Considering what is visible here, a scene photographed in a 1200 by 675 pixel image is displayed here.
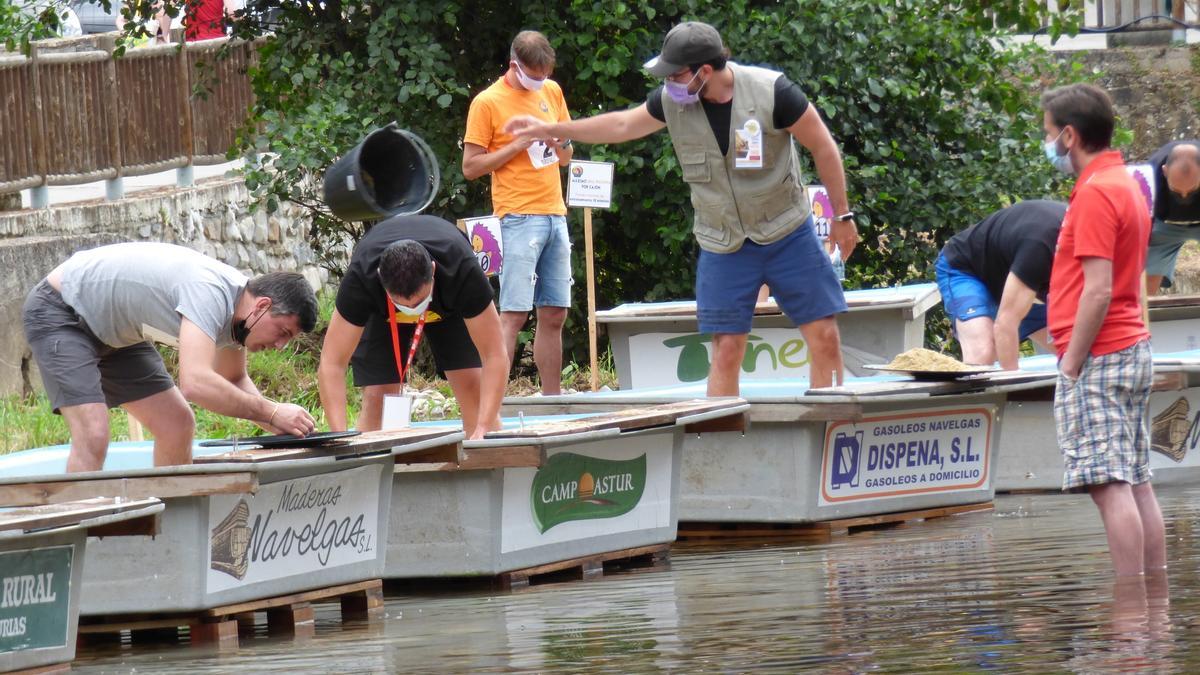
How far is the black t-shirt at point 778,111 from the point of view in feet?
26.5

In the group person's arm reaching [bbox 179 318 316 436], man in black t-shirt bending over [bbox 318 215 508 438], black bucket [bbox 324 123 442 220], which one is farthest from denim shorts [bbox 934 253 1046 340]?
person's arm reaching [bbox 179 318 316 436]

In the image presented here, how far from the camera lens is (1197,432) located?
9883 millimetres

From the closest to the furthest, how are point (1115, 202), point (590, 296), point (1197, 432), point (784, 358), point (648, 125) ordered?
point (1115, 202), point (648, 125), point (1197, 432), point (590, 296), point (784, 358)

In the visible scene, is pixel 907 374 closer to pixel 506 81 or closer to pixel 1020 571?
pixel 1020 571

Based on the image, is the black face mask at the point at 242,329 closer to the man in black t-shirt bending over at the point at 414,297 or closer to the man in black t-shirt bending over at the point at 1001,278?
the man in black t-shirt bending over at the point at 414,297

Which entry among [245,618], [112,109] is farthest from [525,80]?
[112,109]

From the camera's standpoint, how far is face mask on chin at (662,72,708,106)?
26.5 feet

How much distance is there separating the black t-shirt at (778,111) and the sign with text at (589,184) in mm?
2331

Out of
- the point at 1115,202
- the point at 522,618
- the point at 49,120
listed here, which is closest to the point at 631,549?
the point at 522,618

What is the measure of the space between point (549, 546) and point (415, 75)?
5.41 metres

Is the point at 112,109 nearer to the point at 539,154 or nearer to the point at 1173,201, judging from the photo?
the point at 539,154

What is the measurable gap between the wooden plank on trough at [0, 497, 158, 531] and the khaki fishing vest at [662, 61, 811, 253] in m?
3.34

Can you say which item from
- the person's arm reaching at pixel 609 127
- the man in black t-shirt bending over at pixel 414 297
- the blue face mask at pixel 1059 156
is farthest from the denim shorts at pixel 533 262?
the blue face mask at pixel 1059 156

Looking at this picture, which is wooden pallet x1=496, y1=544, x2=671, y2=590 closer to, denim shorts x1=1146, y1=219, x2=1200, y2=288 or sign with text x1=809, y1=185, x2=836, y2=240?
sign with text x1=809, y1=185, x2=836, y2=240
